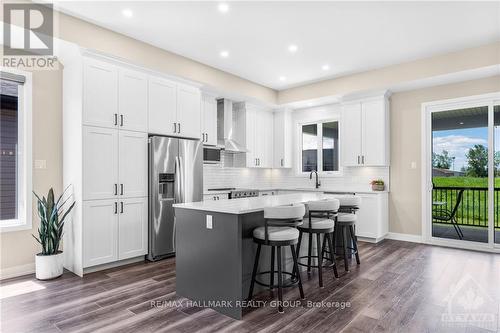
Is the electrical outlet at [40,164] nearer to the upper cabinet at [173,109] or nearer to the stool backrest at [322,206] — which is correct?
the upper cabinet at [173,109]

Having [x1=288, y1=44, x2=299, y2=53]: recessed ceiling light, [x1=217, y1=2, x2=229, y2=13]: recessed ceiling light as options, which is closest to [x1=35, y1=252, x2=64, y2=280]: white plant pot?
[x1=217, y1=2, x2=229, y2=13]: recessed ceiling light

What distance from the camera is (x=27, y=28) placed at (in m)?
3.55

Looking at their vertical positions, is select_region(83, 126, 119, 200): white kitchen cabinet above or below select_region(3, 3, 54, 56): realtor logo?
below

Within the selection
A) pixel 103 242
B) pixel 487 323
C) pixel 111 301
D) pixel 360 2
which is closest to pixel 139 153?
pixel 103 242

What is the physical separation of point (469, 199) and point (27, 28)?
707cm

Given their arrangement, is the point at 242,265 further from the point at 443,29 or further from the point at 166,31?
the point at 443,29

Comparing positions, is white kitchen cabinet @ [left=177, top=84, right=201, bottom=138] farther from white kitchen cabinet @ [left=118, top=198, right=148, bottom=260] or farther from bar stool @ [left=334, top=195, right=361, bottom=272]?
bar stool @ [left=334, top=195, right=361, bottom=272]

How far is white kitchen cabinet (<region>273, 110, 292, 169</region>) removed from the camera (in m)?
7.31

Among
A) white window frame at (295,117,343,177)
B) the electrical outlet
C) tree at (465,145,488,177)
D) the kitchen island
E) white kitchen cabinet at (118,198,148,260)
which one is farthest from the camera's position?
white window frame at (295,117,343,177)

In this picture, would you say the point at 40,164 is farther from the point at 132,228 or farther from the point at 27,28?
the point at 27,28

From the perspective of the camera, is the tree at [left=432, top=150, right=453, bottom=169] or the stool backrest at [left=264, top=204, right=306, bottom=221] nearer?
the stool backrest at [left=264, top=204, right=306, bottom=221]

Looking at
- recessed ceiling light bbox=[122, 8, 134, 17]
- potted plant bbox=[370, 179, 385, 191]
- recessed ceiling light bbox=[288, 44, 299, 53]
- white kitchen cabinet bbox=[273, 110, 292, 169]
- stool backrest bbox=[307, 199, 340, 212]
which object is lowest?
stool backrest bbox=[307, 199, 340, 212]

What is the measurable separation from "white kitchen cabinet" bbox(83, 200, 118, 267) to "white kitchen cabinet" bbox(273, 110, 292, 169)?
163 inches

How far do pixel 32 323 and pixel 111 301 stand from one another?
2.14 ft
